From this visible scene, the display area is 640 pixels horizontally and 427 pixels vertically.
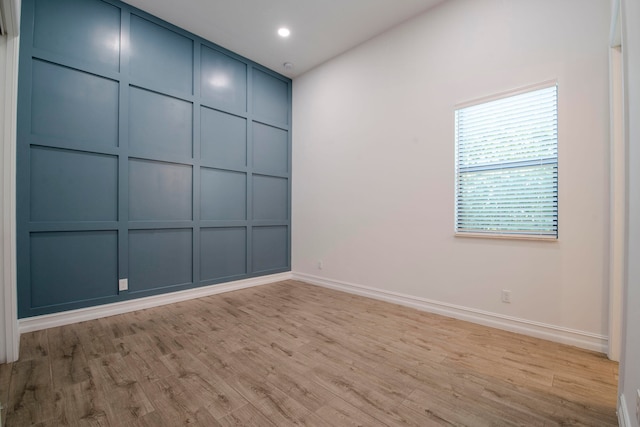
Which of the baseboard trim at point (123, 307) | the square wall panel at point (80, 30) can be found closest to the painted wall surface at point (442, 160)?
the baseboard trim at point (123, 307)

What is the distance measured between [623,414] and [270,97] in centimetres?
476

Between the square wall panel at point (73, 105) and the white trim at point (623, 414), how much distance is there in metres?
4.27

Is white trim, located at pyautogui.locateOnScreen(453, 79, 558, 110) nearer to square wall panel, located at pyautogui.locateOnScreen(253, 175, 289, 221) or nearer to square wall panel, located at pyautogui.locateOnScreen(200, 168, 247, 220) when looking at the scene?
square wall panel, located at pyautogui.locateOnScreen(253, 175, 289, 221)

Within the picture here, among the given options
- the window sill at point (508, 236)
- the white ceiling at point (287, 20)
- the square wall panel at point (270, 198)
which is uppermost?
the white ceiling at point (287, 20)

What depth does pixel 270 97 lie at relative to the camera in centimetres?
448

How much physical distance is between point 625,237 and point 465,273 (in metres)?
1.60

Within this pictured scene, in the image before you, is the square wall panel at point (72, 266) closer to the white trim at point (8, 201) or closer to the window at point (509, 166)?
the white trim at point (8, 201)

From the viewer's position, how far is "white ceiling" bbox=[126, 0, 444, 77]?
3.08 meters

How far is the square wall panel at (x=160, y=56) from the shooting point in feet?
10.4

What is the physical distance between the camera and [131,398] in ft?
5.28

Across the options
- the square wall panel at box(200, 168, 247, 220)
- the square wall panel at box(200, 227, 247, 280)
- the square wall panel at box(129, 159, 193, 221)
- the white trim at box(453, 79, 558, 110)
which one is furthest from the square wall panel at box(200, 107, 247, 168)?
the white trim at box(453, 79, 558, 110)

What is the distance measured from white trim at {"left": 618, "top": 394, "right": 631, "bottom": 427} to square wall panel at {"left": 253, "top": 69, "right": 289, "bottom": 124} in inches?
178

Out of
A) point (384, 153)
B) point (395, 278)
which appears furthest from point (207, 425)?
point (384, 153)

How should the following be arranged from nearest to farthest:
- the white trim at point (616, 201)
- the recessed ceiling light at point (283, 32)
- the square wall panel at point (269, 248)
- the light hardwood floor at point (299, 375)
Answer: the light hardwood floor at point (299, 375) < the white trim at point (616, 201) < the recessed ceiling light at point (283, 32) < the square wall panel at point (269, 248)
